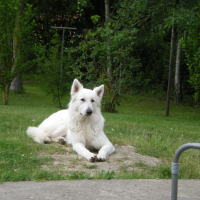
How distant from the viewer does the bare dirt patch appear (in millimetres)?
4345

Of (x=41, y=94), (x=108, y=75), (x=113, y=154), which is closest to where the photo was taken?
(x=113, y=154)

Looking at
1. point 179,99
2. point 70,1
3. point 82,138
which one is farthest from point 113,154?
point 70,1

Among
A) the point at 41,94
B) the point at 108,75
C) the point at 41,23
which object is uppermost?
the point at 41,23

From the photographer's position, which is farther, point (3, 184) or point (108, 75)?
point (108, 75)

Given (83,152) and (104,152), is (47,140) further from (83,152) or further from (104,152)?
(104,152)

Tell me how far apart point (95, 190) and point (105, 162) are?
1.58 metres

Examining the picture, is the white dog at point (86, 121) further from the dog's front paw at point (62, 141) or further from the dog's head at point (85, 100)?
the dog's front paw at point (62, 141)

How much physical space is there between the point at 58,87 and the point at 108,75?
13.4ft

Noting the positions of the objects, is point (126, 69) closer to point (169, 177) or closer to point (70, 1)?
point (169, 177)

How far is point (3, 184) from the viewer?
128 inches

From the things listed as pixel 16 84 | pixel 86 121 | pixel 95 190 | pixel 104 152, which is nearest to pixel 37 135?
pixel 86 121

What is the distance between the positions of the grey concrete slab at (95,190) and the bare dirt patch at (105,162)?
0.68 metres

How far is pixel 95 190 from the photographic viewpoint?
3248 millimetres

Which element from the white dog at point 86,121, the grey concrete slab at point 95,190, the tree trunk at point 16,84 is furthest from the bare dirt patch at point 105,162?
the tree trunk at point 16,84
